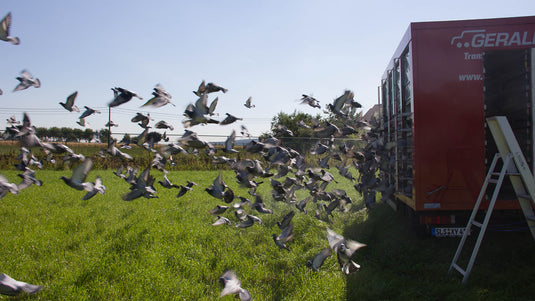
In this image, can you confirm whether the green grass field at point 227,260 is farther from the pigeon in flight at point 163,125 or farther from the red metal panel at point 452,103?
the pigeon in flight at point 163,125

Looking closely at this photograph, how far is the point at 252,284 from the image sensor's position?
3699mm

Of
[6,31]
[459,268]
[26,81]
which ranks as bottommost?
[459,268]

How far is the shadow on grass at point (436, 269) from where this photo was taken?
3.40m

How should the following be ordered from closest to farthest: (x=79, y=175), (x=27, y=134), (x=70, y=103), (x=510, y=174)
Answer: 1. (x=79, y=175)
2. (x=27, y=134)
3. (x=70, y=103)
4. (x=510, y=174)

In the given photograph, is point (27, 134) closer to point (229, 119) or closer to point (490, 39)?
point (229, 119)

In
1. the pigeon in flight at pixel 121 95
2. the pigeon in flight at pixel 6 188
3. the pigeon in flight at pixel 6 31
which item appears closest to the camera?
the pigeon in flight at pixel 6 31

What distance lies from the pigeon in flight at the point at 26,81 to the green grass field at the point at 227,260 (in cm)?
196

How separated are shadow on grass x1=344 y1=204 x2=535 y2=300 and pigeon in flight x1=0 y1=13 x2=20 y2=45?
3.71 meters

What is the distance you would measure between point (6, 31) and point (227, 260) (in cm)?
322

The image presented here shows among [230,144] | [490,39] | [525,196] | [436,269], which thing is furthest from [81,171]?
[490,39]

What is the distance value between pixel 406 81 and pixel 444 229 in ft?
7.26

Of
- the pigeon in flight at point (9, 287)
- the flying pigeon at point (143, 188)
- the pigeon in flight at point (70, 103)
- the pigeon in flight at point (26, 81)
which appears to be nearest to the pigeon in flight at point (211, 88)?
the flying pigeon at point (143, 188)

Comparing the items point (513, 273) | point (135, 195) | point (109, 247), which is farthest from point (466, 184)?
point (109, 247)

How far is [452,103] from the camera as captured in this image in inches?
166
